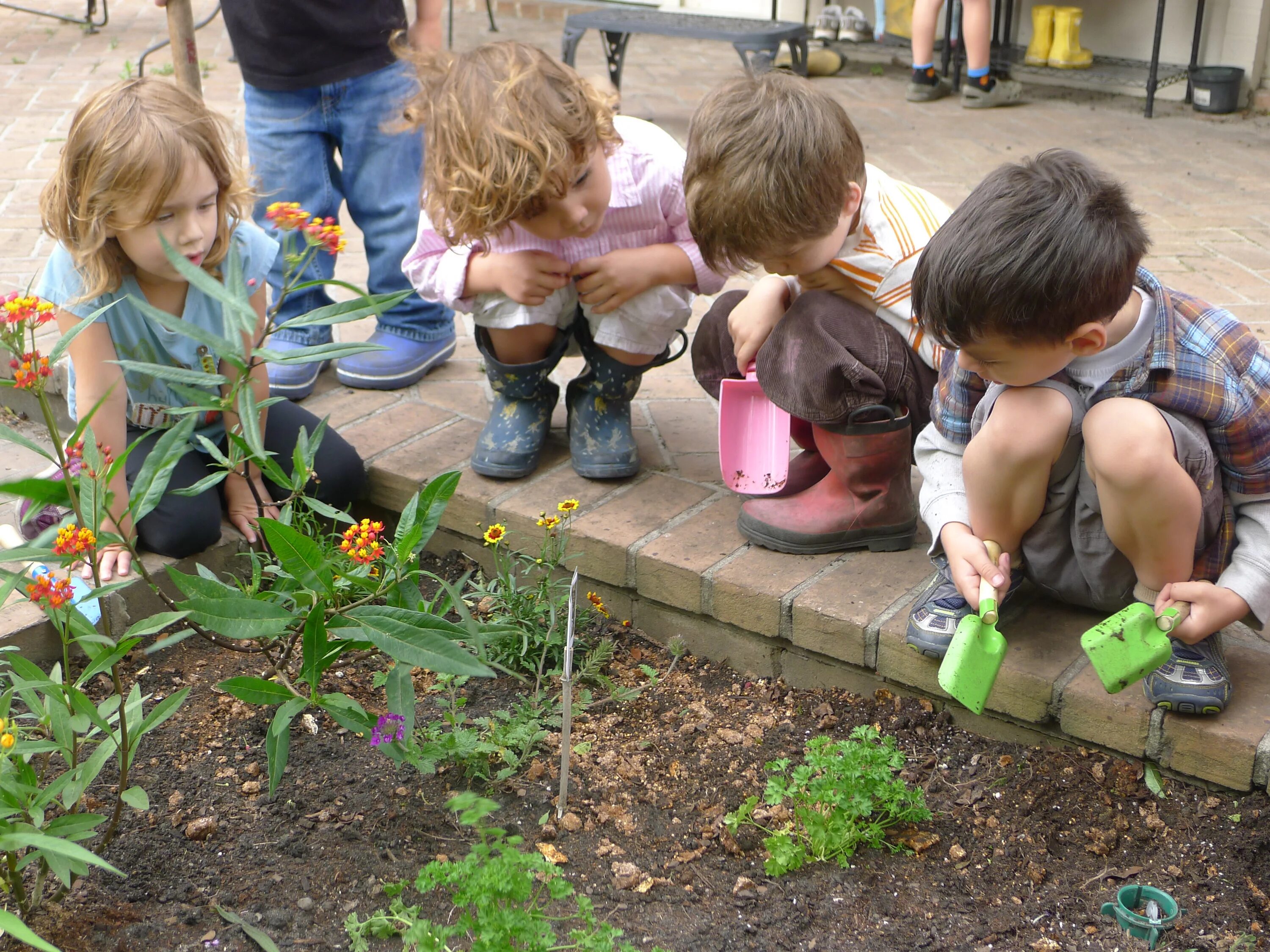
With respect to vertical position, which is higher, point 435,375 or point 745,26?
point 745,26

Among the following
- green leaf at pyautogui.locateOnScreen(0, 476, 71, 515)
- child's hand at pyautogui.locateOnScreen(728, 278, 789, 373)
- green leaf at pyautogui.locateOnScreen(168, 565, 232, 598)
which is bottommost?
green leaf at pyautogui.locateOnScreen(168, 565, 232, 598)

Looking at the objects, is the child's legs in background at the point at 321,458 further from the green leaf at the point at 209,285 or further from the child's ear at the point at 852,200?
the child's ear at the point at 852,200

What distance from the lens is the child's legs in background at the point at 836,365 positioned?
6.84 feet

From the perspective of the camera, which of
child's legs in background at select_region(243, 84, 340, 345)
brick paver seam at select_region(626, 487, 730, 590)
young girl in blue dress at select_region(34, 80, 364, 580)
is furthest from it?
child's legs in background at select_region(243, 84, 340, 345)

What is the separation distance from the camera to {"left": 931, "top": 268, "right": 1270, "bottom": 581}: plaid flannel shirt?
1.67 metres

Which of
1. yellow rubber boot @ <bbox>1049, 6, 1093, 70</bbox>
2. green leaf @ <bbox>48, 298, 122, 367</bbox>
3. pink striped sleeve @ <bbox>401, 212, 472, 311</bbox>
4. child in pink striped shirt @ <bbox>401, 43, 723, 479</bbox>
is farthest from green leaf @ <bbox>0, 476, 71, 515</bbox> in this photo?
yellow rubber boot @ <bbox>1049, 6, 1093, 70</bbox>

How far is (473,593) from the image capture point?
2133 millimetres

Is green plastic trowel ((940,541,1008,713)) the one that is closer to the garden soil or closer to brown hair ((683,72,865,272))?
the garden soil

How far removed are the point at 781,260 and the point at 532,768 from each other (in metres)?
0.96

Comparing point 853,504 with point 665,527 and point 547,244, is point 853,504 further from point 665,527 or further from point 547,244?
point 547,244

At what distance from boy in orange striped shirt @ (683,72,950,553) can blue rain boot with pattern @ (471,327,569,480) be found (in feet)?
1.55

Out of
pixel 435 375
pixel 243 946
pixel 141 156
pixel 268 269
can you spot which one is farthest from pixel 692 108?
pixel 243 946

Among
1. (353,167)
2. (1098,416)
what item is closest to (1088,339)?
(1098,416)

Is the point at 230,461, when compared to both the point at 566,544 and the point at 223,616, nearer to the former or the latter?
the point at 223,616
